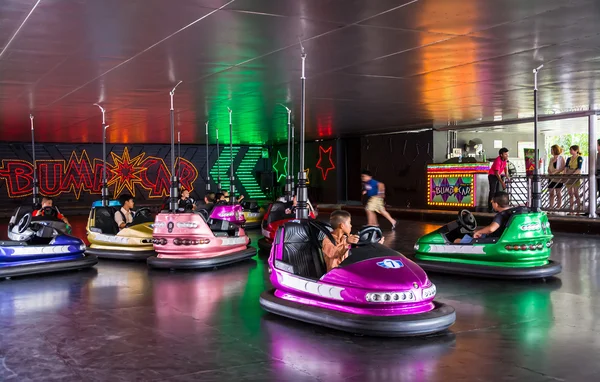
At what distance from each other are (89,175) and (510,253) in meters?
15.1

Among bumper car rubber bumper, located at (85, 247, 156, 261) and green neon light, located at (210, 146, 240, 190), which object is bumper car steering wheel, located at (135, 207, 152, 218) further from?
green neon light, located at (210, 146, 240, 190)

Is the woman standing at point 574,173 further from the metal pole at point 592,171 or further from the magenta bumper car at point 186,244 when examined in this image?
the magenta bumper car at point 186,244

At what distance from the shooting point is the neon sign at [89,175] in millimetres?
17281

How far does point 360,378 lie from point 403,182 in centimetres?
1270

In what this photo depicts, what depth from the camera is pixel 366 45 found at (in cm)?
526

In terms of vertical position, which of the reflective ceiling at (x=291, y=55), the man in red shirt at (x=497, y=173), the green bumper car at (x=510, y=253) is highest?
the reflective ceiling at (x=291, y=55)

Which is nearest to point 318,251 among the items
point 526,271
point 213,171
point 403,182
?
point 526,271

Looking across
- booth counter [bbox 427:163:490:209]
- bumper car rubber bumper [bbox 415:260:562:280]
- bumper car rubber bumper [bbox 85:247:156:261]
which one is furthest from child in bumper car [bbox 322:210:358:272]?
booth counter [bbox 427:163:490:209]

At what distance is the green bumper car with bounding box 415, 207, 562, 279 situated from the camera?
5523mm

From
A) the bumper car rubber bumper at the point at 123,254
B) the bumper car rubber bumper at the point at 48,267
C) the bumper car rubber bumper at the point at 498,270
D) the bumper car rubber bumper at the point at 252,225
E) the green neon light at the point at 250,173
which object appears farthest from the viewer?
the green neon light at the point at 250,173

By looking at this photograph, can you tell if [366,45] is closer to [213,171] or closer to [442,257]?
[442,257]

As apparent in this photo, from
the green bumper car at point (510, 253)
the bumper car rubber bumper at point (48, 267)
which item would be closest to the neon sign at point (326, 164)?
the bumper car rubber bumper at point (48, 267)

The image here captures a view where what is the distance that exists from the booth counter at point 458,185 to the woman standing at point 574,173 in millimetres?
1828

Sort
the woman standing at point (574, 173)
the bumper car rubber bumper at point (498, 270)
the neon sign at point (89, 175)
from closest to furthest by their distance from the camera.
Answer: the bumper car rubber bumper at point (498, 270) < the woman standing at point (574, 173) < the neon sign at point (89, 175)
